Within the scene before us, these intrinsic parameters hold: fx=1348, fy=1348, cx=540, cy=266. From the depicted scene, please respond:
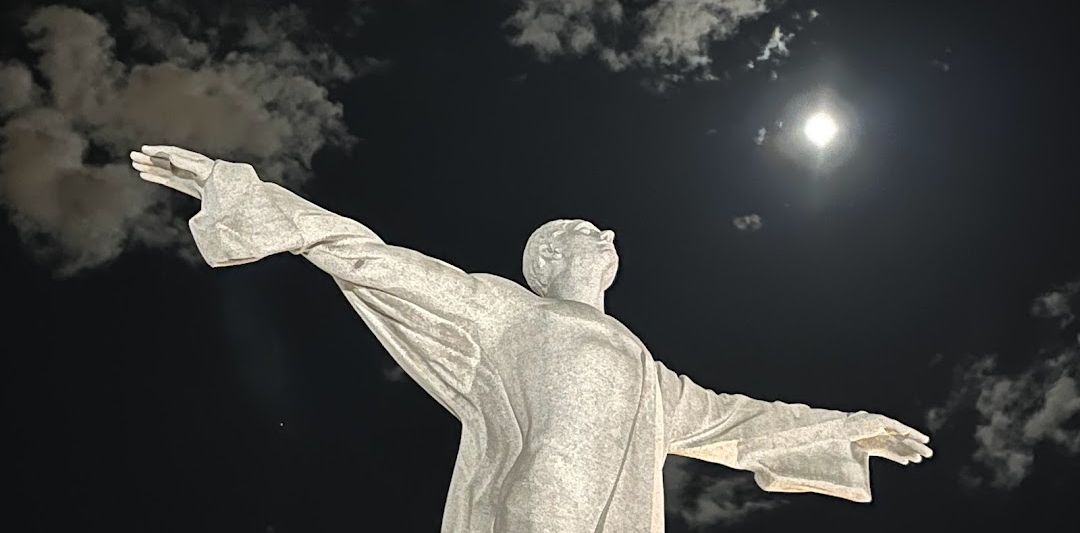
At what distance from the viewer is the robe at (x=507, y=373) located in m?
3.96

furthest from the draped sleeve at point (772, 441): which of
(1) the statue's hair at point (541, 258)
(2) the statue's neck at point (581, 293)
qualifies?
(1) the statue's hair at point (541, 258)

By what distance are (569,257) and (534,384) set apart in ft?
2.17

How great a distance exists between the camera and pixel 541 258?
15.5ft

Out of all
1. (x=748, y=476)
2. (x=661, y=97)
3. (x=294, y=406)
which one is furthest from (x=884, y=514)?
(x=294, y=406)

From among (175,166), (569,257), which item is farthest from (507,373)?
(175,166)

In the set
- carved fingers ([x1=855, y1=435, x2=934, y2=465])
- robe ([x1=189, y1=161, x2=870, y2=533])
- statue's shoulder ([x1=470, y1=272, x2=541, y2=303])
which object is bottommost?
robe ([x1=189, y1=161, x2=870, y2=533])

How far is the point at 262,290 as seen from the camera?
27.7ft

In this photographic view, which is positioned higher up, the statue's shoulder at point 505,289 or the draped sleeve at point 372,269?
the statue's shoulder at point 505,289

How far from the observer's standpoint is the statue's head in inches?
181

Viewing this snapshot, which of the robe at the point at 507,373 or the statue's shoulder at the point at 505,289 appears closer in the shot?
the robe at the point at 507,373

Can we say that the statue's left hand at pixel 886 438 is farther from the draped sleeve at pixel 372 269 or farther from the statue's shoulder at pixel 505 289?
the draped sleeve at pixel 372 269

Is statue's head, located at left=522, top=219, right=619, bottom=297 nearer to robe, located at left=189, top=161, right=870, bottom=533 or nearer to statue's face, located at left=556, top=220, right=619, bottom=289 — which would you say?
statue's face, located at left=556, top=220, right=619, bottom=289

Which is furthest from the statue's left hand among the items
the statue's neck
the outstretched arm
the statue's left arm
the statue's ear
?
the outstretched arm

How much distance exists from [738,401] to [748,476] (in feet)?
13.1
